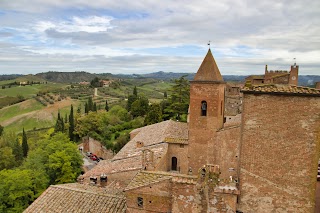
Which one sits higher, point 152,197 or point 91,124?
point 152,197

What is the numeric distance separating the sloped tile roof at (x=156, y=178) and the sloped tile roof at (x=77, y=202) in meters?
2.24

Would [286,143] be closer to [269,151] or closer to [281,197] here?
[269,151]

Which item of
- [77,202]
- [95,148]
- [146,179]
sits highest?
[146,179]

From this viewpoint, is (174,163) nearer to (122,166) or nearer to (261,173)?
(122,166)

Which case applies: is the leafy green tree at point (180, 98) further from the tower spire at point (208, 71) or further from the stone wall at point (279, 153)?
the stone wall at point (279, 153)

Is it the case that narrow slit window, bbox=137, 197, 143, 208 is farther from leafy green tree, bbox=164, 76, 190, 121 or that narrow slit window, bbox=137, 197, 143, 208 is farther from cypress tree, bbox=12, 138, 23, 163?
cypress tree, bbox=12, 138, 23, 163

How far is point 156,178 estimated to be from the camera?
13055 millimetres

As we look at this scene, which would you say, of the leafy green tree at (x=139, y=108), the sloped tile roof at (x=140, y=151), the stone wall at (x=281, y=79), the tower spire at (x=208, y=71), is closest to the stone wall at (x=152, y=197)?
the sloped tile roof at (x=140, y=151)

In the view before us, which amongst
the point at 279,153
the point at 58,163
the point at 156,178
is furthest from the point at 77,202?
the point at 58,163

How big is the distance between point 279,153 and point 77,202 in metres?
11.6

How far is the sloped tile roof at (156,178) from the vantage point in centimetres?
1190

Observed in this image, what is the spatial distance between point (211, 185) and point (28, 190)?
24.3 metres

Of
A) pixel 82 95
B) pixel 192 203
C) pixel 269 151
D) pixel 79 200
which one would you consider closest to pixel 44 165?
pixel 79 200

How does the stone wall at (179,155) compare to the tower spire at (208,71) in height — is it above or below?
below
